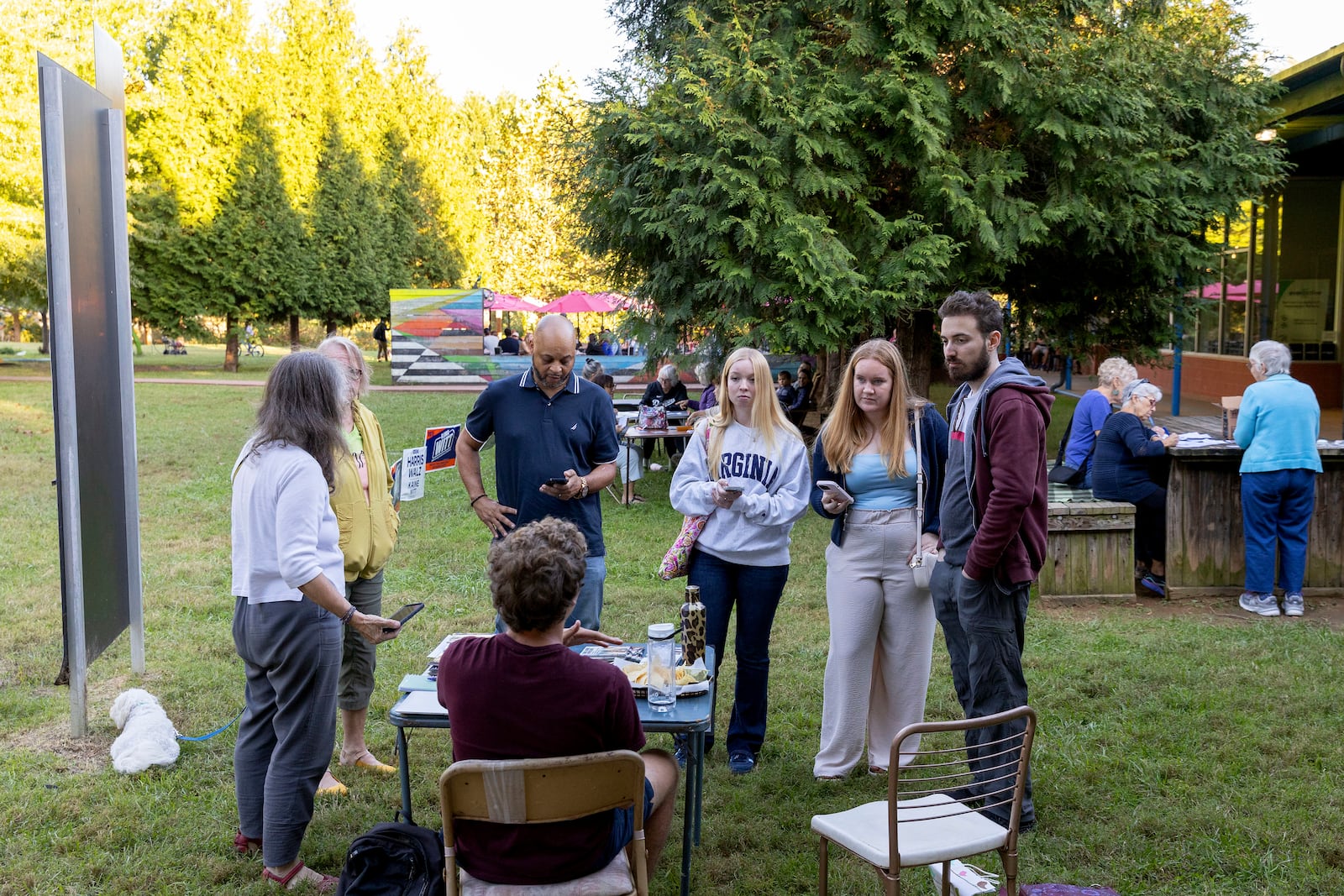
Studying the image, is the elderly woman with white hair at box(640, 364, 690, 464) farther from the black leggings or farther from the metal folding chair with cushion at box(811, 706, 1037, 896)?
the metal folding chair with cushion at box(811, 706, 1037, 896)

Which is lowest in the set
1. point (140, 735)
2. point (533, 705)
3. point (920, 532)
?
point (140, 735)

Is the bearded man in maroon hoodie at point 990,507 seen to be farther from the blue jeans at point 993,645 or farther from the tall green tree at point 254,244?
the tall green tree at point 254,244

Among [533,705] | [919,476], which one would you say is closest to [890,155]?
[919,476]

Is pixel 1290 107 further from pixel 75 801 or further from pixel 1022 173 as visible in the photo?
pixel 75 801

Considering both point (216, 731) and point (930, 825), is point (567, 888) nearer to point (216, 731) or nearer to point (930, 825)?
point (930, 825)

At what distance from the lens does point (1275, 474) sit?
7160 millimetres

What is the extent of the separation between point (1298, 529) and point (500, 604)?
21.4 feet

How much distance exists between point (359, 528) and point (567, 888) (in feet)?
6.81

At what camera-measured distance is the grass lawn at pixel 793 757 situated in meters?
3.92

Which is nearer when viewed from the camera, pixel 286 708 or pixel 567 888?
pixel 567 888

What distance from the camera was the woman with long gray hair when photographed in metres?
3.41

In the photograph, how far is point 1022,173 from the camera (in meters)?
11.1

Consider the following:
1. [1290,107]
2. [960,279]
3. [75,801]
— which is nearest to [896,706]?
[75,801]

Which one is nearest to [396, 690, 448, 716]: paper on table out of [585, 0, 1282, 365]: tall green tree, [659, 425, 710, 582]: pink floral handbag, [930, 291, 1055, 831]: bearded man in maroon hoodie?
[659, 425, 710, 582]: pink floral handbag
